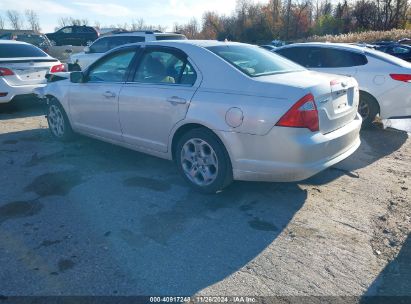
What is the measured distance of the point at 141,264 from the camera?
2.92 m

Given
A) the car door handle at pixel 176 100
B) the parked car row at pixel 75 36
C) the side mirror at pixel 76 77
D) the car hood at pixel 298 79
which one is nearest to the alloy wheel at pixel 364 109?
the car hood at pixel 298 79

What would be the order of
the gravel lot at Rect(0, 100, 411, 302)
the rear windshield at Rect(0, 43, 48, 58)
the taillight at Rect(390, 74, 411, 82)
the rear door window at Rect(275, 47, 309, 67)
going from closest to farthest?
the gravel lot at Rect(0, 100, 411, 302), the taillight at Rect(390, 74, 411, 82), the rear door window at Rect(275, 47, 309, 67), the rear windshield at Rect(0, 43, 48, 58)

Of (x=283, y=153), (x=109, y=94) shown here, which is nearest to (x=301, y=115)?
(x=283, y=153)

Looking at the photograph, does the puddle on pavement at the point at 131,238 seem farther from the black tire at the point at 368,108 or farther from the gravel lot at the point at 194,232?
the black tire at the point at 368,108

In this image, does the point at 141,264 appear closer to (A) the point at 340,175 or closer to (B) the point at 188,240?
(B) the point at 188,240

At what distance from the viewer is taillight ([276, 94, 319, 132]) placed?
3.43m

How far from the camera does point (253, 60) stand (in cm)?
427

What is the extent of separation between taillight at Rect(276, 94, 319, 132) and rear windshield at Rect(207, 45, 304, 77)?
0.64 m

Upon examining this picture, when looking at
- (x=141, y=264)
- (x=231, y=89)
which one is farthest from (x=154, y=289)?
(x=231, y=89)

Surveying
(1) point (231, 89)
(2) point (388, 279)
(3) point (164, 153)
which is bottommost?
(2) point (388, 279)

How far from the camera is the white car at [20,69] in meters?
7.67

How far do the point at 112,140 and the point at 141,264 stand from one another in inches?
101

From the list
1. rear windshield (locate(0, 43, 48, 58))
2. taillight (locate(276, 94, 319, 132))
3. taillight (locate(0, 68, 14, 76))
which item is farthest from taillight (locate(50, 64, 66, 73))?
taillight (locate(276, 94, 319, 132))

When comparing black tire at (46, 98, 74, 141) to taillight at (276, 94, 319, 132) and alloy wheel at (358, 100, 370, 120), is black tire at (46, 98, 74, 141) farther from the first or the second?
alloy wheel at (358, 100, 370, 120)
